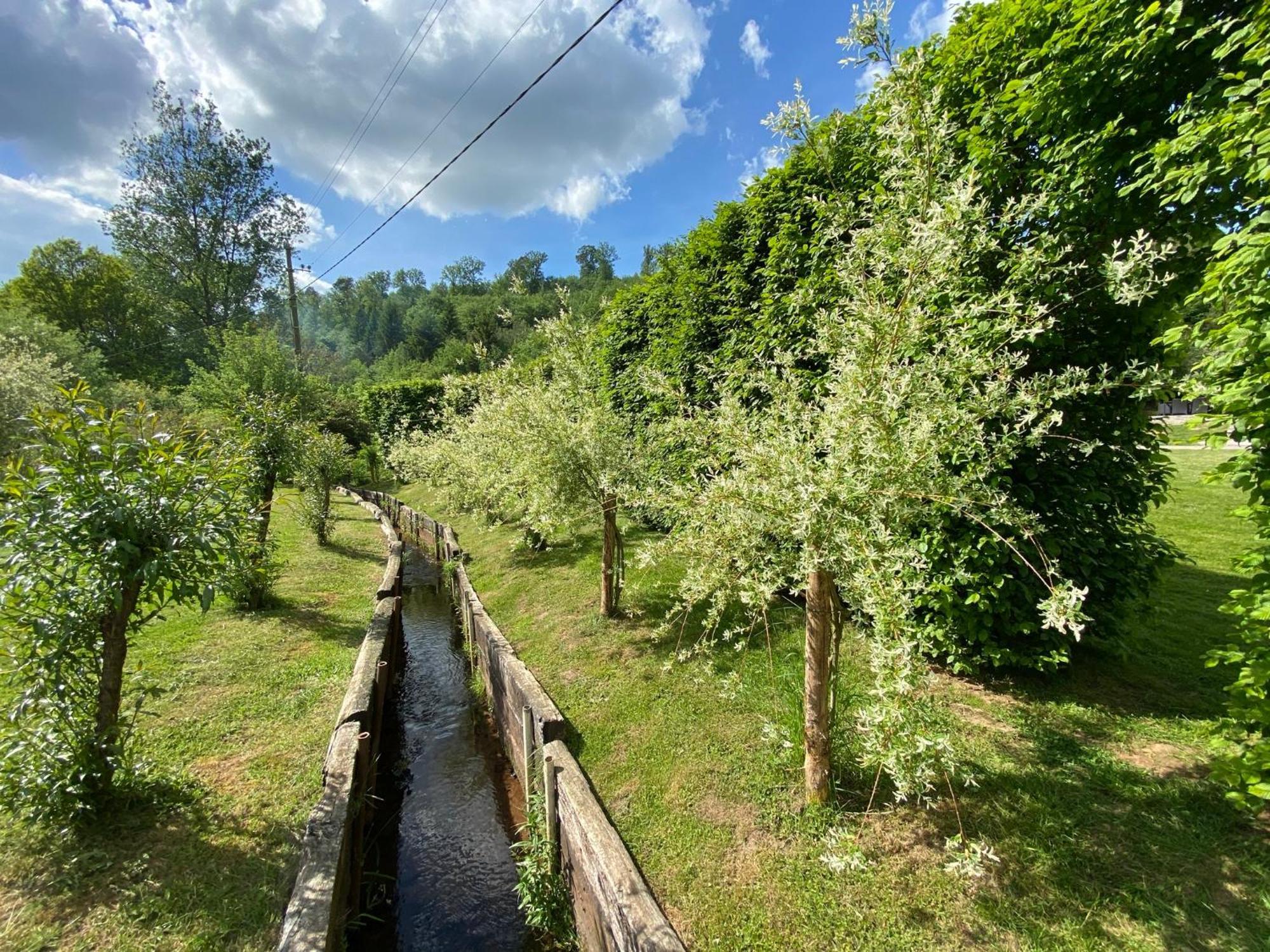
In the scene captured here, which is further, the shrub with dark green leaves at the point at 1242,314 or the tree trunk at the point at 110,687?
the tree trunk at the point at 110,687

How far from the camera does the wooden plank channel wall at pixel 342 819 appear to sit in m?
2.83

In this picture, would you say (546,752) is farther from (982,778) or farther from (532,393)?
(532,393)

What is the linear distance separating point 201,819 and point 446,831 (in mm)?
1992

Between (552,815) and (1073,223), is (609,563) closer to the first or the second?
(552,815)

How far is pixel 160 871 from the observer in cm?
318

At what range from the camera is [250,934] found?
2.88m

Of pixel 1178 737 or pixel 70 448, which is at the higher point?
pixel 70 448

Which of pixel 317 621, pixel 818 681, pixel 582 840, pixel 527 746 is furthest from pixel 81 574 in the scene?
pixel 818 681

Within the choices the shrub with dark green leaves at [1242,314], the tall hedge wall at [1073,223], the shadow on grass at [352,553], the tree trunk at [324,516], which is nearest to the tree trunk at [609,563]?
the tall hedge wall at [1073,223]

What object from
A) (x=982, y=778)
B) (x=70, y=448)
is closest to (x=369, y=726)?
(x=70, y=448)

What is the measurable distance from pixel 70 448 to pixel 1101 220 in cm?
727

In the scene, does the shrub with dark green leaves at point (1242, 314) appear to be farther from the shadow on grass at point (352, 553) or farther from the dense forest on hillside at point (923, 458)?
the shadow on grass at point (352, 553)

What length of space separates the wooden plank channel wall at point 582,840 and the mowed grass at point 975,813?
353 mm

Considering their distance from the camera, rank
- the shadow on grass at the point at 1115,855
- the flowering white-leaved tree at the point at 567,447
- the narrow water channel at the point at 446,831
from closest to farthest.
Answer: the shadow on grass at the point at 1115,855 → the narrow water channel at the point at 446,831 → the flowering white-leaved tree at the point at 567,447
